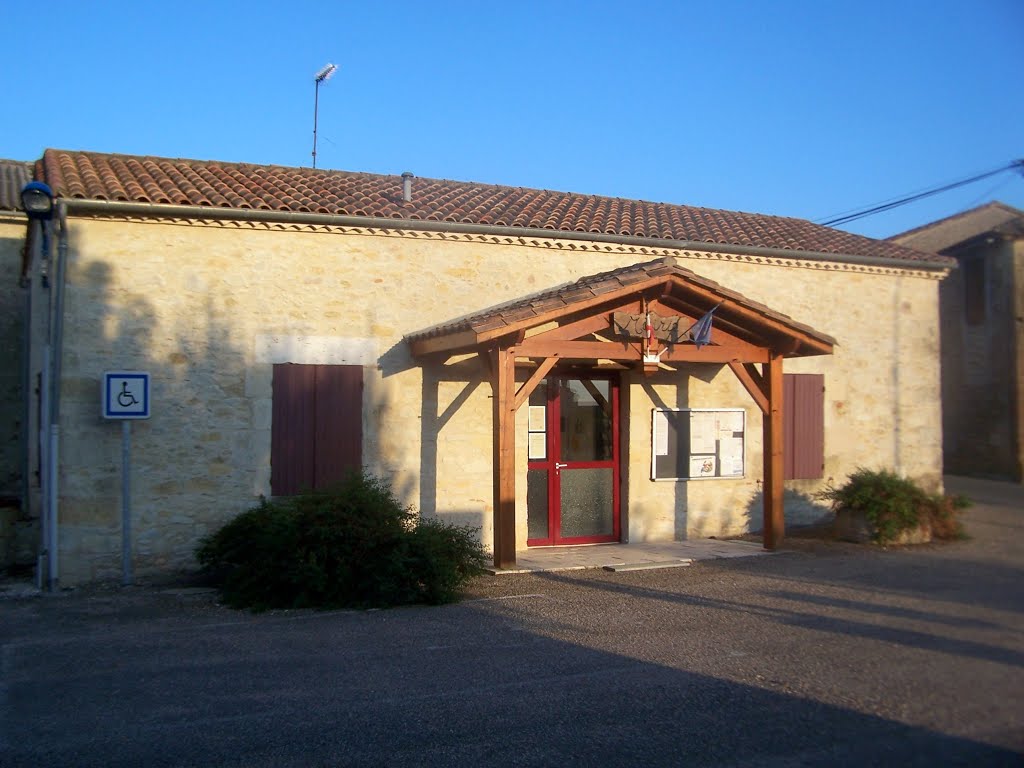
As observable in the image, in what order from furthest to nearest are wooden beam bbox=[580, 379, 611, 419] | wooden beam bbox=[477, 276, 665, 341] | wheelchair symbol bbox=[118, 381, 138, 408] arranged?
wooden beam bbox=[580, 379, 611, 419]
wheelchair symbol bbox=[118, 381, 138, 408]
wooden beam bbox=[477, 276, 665, 341]

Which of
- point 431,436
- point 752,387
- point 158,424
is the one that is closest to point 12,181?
point 158,424

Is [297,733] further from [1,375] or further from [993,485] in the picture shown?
[993,485]

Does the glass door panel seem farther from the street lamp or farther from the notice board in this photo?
the street lamp

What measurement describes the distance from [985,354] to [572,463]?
12158mm

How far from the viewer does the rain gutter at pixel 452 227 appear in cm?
897

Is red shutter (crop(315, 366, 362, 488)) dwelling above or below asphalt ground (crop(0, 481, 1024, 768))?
above

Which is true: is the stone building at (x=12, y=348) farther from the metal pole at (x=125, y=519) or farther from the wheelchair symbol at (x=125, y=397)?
the wheelchair symbol at (x=125, y=397)

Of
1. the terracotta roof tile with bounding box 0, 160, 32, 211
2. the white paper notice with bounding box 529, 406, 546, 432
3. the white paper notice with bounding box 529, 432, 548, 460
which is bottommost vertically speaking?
the white paper notice with bounding box 529, 432, 548, 460

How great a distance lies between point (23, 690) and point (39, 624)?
2105mm

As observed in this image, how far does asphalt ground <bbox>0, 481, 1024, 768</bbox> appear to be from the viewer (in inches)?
170

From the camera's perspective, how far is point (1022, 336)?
17.8 metres

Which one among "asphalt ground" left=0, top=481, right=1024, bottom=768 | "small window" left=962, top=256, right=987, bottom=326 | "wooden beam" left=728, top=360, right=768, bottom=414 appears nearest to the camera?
"asphalt ground" left=0, top=481, right=1024, bottom=768

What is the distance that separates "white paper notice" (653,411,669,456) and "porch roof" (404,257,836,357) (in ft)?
4.85

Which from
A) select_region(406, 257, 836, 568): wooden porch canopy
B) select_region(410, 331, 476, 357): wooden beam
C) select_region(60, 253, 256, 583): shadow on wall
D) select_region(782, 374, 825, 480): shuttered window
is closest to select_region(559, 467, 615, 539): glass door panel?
select_region(406, 257, 836, 568): wooden porch canopy
